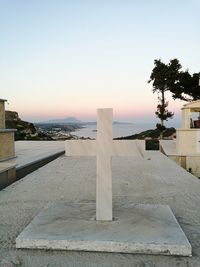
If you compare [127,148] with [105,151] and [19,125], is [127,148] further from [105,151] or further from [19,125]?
[19,125]

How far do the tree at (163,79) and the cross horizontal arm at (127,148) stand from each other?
19970mm

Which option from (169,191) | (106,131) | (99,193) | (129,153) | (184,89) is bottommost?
(169,191)

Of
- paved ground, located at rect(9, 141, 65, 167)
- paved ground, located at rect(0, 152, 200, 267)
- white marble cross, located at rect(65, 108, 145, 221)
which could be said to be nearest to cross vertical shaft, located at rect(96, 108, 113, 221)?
white marble cross, located at rect(65, 108, 145, 221)

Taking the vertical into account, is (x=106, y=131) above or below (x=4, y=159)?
above

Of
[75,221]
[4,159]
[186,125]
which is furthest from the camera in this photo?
[186,125]

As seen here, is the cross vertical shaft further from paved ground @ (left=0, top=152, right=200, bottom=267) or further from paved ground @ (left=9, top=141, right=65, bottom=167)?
paved ground @ (left=9, top=141, right=65, bottom=167)

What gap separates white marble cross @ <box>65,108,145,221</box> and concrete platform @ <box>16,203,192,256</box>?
18 cm

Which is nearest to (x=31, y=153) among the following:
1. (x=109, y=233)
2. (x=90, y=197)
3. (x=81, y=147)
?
(x=90, y=197)

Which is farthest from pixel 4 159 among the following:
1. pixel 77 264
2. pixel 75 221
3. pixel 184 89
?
pixel 184 89

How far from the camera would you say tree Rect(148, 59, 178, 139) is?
914 inches

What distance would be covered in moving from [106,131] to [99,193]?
0.69m

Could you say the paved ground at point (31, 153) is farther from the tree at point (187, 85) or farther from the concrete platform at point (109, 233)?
the tree at point (187, 85)

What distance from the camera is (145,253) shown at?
8.92 ft

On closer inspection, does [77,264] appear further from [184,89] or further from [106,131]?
[184,89]
